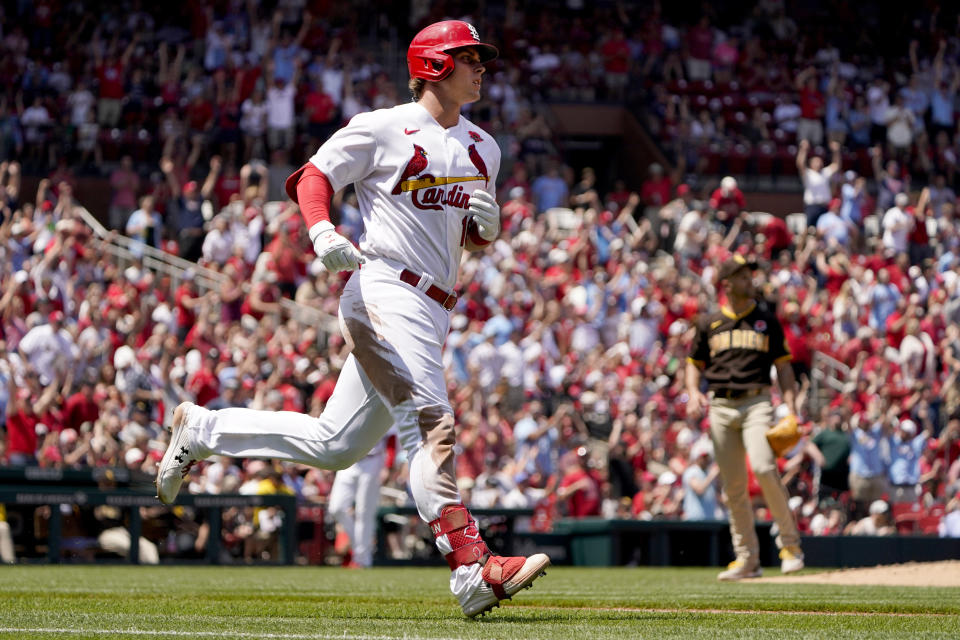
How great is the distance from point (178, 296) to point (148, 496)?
5.70 metres

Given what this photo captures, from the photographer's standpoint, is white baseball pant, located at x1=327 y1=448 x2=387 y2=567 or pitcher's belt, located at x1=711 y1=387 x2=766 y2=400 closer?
pitcher's belt, located at x1=711 y1=387 x2=766 y2=400

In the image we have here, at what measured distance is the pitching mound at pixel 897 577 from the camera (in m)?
10.1

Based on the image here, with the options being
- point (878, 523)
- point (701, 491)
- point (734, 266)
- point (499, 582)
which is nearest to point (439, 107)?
point (499, 582)

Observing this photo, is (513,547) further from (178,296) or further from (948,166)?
(948,166)

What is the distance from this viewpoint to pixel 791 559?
11141 millimetres

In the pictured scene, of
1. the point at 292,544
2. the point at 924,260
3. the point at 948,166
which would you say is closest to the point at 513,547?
the point at 292,544

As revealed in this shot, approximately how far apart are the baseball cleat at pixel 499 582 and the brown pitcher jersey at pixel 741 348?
16.6 ft

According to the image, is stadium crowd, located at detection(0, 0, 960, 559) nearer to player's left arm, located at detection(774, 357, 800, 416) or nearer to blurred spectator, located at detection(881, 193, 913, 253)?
blurred spectator, located at detection(881, 193, 913, 253)

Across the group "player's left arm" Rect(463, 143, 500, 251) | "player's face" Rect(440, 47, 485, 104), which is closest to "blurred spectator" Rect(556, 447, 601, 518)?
"player's left arm" Rect(463, 143, 500, 251)

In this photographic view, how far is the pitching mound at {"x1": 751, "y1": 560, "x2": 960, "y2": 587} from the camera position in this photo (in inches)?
397

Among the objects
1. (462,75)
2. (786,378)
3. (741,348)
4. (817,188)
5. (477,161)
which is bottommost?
(786,378)

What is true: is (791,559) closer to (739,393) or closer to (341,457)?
(739,393)

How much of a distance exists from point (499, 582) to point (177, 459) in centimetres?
166

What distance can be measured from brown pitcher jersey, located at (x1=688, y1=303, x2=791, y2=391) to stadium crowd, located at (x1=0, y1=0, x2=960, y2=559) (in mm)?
3307
